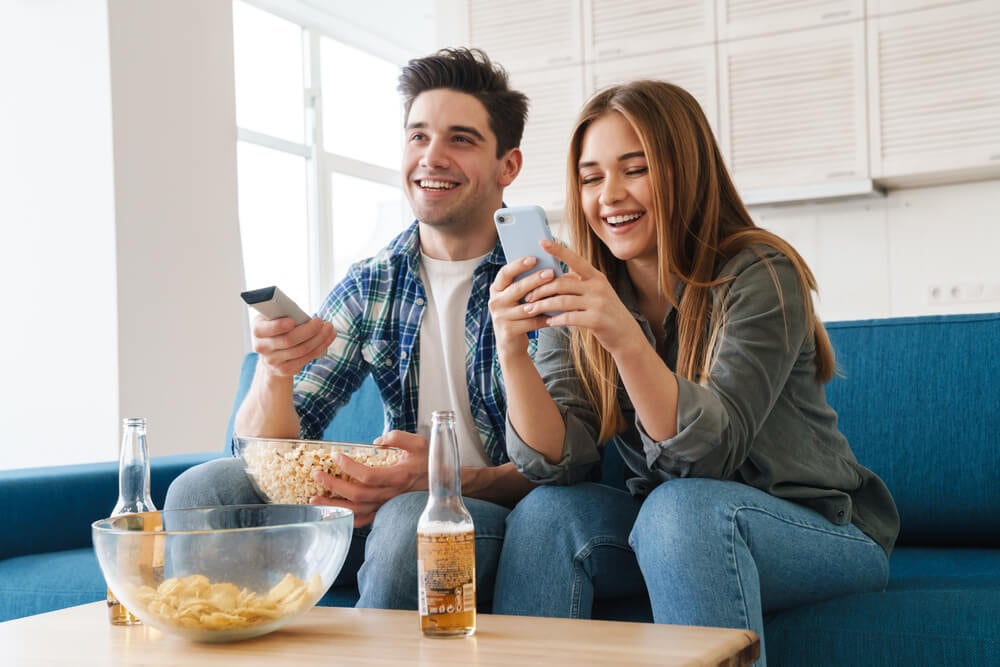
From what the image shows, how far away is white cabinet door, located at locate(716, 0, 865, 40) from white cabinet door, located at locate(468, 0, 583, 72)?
26.3 inches

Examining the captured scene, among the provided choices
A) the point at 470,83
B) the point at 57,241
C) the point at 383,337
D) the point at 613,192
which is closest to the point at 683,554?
the point at 613,192

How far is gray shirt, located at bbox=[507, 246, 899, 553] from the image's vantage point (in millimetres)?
1365

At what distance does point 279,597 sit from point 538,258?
55cm

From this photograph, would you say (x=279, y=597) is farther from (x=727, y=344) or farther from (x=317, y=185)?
(x=317, y=185)

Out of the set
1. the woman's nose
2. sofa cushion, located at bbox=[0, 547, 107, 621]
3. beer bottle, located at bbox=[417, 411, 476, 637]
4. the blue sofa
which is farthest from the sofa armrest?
beer bottle, located at bbox=[417, 411, 476, 637]

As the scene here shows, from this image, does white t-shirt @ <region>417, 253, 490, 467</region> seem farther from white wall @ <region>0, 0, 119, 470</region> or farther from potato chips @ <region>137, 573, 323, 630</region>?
white wall @ <region>0, 0, 119, 470</region>

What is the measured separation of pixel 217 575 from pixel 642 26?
405 cm

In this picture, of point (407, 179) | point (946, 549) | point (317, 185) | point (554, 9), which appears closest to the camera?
point (946, 549)

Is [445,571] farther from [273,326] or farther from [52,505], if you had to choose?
[52,505]

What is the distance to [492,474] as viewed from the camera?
1648 millimetres

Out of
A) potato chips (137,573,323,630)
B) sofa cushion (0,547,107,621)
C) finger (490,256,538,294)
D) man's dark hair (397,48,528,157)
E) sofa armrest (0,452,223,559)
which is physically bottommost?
sofa cushion (0,547,107,621)

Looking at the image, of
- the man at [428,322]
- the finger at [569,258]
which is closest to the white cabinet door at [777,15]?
the man at [428,322]

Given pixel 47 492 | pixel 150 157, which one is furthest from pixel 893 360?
pixel 150 157

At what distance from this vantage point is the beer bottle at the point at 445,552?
0.95 meters
